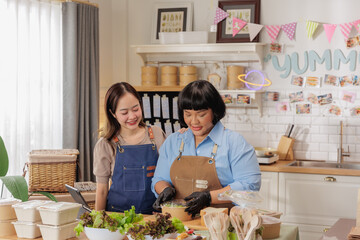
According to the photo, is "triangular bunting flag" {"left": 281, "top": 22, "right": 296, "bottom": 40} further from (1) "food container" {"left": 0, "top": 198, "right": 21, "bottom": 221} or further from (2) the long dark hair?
(1) "food container" {"left": 0, "top": 198, "right": 21, "bottom": 221}

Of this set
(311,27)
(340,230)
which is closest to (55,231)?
(340,230)

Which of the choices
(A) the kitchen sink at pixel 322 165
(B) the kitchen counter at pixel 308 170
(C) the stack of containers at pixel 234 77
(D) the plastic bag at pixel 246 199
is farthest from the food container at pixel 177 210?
(C) the stack of containers at pixel 234 77

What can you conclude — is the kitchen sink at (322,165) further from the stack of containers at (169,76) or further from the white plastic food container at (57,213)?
the white plastic food container at (57,213)

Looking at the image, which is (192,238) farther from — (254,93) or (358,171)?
(254,93)

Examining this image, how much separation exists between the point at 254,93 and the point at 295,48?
67cm

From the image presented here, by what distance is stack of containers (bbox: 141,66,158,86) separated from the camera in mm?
5727

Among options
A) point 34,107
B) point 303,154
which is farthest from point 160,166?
point 303,154

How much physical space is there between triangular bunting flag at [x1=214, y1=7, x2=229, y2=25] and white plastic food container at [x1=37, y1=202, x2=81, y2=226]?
3.54 metres

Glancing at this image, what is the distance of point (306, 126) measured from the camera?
5422 mm

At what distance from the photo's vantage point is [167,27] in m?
5.78

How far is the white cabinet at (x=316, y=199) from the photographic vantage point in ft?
15.4

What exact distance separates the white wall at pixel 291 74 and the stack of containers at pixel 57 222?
136 inches

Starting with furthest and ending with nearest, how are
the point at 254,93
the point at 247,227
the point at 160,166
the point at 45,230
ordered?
the point at 254,93, the point at 160,166, the point at 45,230, the point at 247,227

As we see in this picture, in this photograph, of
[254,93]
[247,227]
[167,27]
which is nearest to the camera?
[247,227]
